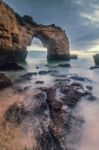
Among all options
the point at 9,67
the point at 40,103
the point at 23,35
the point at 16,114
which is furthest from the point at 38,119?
the point at 23,35

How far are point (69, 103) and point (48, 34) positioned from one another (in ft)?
169

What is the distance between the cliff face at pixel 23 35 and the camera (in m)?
35.7

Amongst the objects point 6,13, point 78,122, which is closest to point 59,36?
point 6,13

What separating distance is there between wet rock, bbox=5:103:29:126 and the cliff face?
22.9m

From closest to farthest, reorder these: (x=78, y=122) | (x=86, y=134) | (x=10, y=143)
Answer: (x=10, y=143) < (x=86, y=134) < (x=78, y=122)

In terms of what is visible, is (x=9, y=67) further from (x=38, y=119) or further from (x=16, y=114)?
(x=38, y=119)

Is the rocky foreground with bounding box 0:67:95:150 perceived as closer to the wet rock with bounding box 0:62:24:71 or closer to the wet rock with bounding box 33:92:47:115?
the wet rock with bounding box 33:92:47:115

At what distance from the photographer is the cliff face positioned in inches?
1407

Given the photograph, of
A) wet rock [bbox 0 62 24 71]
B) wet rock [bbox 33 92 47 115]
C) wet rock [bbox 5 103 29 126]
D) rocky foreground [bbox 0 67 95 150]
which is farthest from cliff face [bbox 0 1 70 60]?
wet rock [bbox 5 103 29 126]

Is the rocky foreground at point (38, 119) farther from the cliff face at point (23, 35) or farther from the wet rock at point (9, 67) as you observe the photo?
the cliff face at point (23, 35)

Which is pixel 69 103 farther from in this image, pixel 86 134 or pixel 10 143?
pixel 10 143

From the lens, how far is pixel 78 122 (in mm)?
11086

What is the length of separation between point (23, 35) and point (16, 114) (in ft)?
130

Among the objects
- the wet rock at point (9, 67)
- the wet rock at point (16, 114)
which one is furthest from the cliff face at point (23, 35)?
the wet rock at point (16, 114)
